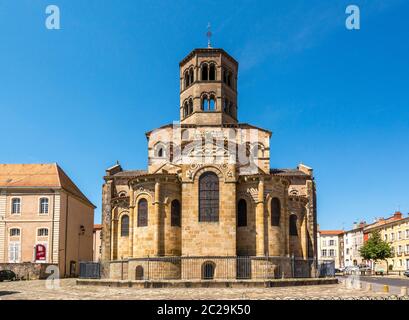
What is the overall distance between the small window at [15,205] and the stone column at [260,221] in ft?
76.2

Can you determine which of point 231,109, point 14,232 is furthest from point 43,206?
point 231,109

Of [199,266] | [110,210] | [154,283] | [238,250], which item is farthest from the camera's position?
[110,210]

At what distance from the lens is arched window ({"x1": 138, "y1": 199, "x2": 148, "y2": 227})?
1261 inches

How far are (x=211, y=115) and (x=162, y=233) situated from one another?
14.0m

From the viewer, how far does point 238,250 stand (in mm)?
31625

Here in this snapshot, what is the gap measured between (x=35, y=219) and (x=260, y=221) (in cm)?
2190

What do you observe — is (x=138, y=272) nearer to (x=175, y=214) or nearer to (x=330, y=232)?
(x=175, y=214)

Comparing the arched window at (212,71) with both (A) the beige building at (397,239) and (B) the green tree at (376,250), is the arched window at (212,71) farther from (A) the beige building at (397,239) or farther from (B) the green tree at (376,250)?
(A) the beige building at (397,239)

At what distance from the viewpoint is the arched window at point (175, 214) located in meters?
31.6

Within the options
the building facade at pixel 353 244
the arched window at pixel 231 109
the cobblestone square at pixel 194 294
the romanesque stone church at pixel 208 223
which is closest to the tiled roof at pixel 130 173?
the romanesque stone church at pixel 208 223
